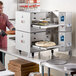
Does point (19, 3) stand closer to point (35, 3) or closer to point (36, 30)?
point (35, 3)

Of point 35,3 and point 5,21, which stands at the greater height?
point 35,3

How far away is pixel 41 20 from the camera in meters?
2.81

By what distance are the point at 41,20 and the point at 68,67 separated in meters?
0.77

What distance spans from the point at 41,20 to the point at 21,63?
74 centimetres

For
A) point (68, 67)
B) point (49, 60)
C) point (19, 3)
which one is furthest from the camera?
point (19, 3)

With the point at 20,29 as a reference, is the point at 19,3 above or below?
above

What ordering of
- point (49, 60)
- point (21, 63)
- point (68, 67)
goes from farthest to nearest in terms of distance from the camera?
1. point (21, 63)
2. point (49, 60)
3. point (68, 67)

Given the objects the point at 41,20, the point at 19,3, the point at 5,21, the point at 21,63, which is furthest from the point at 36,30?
the point at 19,3

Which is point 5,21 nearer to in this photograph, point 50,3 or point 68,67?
point 50,3

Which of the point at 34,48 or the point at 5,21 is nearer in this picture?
the point at 34,48

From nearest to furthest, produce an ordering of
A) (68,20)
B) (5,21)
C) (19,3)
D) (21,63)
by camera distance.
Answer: (68,20)
(21,63)
(5,21)
(19,3)

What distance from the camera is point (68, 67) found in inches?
90.7

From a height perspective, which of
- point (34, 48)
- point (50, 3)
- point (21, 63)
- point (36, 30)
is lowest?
point (21, 63)

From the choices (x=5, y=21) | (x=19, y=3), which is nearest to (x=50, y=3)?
(x=5, y=21)
